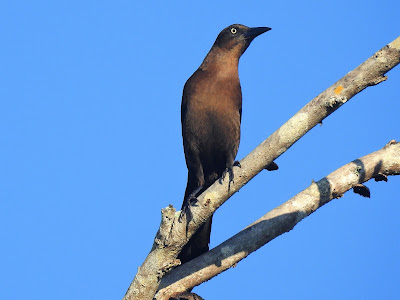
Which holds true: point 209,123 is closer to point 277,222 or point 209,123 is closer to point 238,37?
point 238,37

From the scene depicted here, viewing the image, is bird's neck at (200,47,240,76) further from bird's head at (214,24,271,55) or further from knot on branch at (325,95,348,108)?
knot on branch at (325,95,348,108)

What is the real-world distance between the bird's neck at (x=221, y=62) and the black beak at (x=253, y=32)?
0.22 m

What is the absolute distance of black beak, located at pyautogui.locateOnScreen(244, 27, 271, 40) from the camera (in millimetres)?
6016

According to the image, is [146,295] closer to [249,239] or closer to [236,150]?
[249,239]

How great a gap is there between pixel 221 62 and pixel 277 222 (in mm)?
1882

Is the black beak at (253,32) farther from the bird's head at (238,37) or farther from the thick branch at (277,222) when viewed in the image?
the thick branch at (277,222)

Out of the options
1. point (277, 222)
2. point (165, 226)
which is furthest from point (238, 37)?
point (165, 226)

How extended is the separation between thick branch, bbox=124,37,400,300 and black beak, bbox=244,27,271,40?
7.51 ft

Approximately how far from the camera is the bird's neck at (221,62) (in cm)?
580

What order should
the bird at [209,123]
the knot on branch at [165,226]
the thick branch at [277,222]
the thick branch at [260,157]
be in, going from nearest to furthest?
the thick branch at [260,157]
the knot on branch at [165,226]
the thick branch at [277,222]
the bird at [209,123]

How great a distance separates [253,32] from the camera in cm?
605

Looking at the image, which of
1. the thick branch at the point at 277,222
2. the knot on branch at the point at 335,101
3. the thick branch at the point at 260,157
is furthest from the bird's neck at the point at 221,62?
the knot on branch at the point at 335,101

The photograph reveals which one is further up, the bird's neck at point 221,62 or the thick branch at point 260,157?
the bird's neck at point 221,62

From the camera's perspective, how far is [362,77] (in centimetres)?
367
